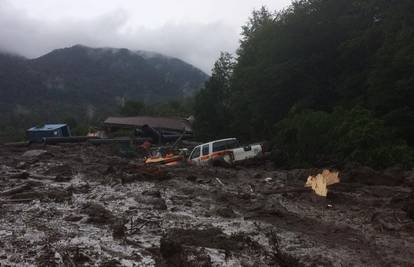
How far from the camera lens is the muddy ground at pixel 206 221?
25.5 feet

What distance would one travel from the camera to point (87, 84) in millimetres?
167625

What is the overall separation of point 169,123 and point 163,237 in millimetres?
48691

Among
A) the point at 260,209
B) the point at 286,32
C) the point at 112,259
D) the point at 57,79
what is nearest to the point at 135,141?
the point at 286,32

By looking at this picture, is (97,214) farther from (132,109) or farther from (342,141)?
(132,109)

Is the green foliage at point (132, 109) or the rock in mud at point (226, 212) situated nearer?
the rock in mud at point (226, 212)

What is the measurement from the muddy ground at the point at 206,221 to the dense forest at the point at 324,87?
3986 millimetres

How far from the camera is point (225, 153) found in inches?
897

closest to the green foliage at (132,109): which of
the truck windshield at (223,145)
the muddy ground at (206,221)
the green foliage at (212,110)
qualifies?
the green foliage at (212,110)

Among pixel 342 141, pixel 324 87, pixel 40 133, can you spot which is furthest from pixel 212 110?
pixel 342 141

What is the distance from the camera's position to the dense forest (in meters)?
21.1

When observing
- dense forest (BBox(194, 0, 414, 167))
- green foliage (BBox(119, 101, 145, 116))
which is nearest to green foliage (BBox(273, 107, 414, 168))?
dense forest (BBox(194, 0, 414, 167))

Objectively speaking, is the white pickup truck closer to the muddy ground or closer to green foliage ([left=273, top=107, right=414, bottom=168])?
green foliage ([left=273, top=107, right=414, bottom=168])

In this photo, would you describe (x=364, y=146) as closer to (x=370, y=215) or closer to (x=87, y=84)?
(x=370, y=215)

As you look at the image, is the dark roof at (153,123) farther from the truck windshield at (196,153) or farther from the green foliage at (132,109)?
the truck windshield at (196,153)
